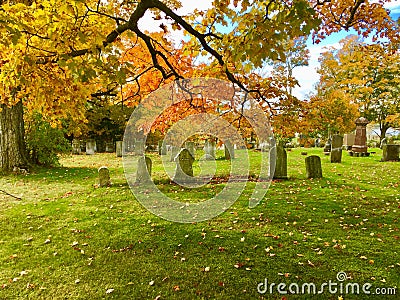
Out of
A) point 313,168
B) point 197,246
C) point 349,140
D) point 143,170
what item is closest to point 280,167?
point 313,168

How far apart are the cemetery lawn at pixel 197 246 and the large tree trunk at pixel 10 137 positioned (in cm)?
416

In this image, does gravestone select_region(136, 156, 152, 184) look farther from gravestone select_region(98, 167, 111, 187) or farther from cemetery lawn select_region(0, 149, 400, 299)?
cemetery lawn select_region(0, 149, 400, 299)

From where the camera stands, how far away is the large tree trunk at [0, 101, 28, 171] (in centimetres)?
1148

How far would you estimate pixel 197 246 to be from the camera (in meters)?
4.89

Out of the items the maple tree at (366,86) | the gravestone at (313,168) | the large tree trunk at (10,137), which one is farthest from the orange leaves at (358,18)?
the maple tree at (366,86)

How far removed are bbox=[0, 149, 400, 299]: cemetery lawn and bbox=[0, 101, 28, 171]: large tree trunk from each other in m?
4.16

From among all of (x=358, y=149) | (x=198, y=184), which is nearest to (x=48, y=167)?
(x=198, y=184)

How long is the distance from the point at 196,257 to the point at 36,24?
4309mm

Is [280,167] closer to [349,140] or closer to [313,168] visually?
[313,168]

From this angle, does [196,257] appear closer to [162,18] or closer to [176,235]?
[176,235]

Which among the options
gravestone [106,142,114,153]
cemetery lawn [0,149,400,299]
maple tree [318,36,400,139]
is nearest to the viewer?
cemetery lawn [0,149,400,299]

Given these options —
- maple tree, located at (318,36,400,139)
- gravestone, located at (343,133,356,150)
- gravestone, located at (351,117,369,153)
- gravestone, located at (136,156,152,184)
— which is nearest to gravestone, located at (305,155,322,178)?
gravestone, located at (136,156,152,184)

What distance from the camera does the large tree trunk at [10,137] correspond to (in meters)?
11.5

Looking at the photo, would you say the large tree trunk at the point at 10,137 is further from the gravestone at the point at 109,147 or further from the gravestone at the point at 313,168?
the gravestone at the point at 109,147
